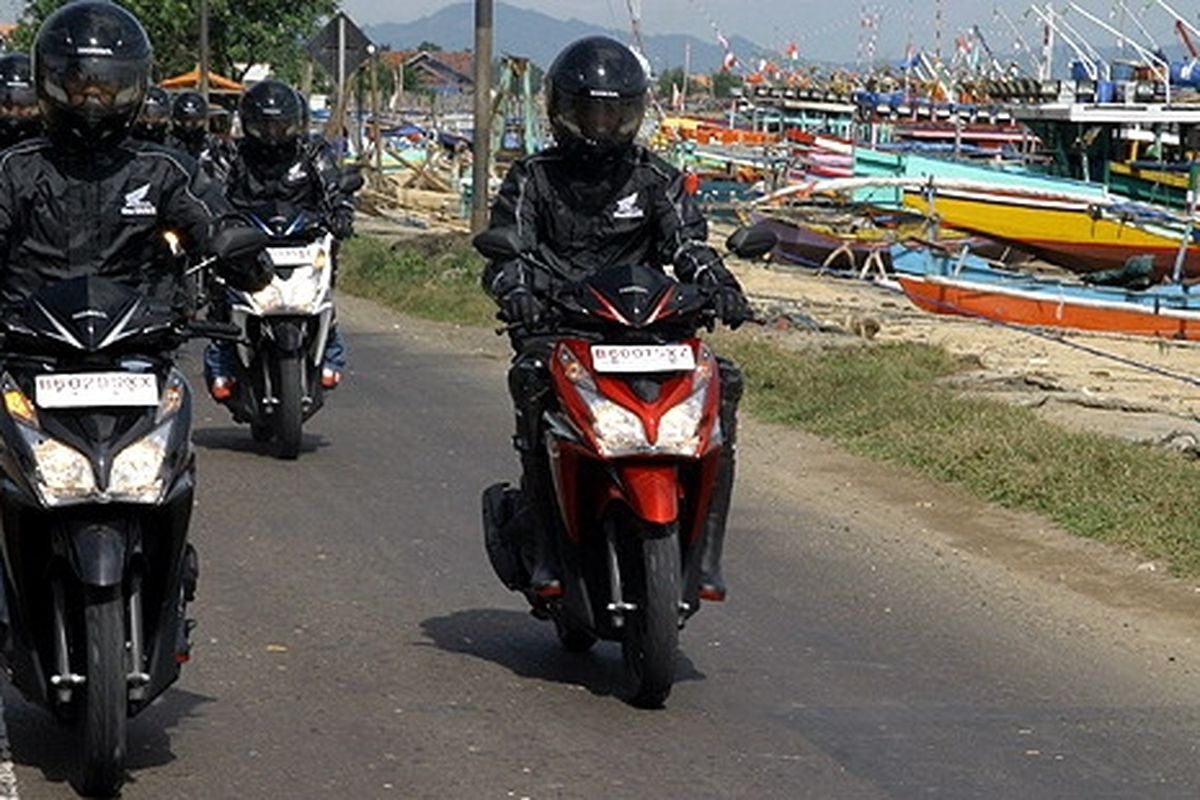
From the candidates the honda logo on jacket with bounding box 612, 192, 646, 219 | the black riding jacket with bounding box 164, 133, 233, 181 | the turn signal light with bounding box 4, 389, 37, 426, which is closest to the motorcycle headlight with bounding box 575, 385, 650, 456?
the honda logo on jacket with bounding box 612, 192, 646, 219

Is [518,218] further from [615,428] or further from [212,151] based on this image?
[212,151]

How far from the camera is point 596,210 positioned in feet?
25.7

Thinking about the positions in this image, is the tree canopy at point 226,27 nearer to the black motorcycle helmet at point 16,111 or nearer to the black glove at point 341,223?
the black motorcycle helmet at point 16,111

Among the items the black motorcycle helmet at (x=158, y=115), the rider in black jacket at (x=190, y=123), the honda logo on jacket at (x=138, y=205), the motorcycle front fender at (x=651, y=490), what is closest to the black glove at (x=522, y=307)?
the motorcycle front fender at (x=651, y=490)

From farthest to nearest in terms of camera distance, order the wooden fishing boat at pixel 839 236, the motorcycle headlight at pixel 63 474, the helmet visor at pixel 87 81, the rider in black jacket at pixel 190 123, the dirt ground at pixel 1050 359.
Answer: the wooden fishing boat at pixel 839 236 < the rider in black jacket at pixel 190 123 < the dirt ground at pixel 1050 359 < the helmet visor at pixel 87 81 < the motorcycle headlight at pixel 63 474

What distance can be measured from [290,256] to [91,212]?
602cm

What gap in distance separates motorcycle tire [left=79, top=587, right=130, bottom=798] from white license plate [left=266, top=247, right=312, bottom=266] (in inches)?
264

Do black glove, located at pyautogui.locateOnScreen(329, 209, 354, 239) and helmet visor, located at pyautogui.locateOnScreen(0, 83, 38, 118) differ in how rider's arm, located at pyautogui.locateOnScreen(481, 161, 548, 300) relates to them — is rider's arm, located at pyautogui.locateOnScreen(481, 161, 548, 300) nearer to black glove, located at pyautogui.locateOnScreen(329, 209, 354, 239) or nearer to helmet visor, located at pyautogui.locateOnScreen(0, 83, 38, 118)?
black glove, located at pyautogui.locateOnScreen(329, 209, 354, 239)

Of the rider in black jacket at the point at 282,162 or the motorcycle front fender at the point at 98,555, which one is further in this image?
the rider in black jacket at the point at 282,162

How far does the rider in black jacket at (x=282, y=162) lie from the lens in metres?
13.5

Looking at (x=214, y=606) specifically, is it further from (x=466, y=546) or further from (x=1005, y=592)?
(x=1005, y=592)

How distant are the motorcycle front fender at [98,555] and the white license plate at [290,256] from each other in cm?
669

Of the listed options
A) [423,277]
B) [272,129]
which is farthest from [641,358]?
[423,277]

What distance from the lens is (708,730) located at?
699cm
